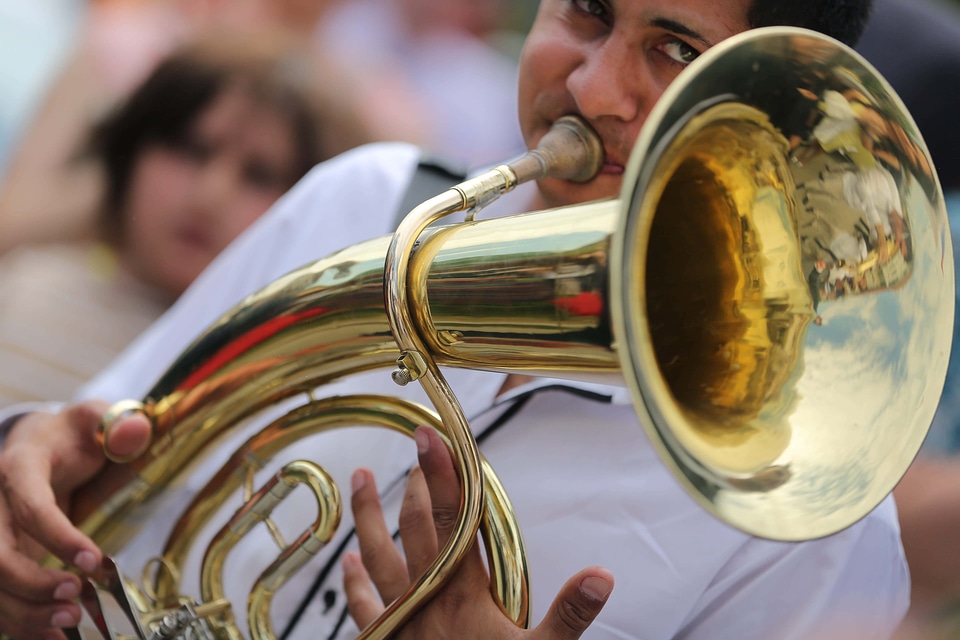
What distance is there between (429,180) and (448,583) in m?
0.60

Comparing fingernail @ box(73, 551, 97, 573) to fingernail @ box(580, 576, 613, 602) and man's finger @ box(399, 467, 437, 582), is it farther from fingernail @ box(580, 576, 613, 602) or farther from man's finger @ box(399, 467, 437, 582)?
fingernail @ box(580, 576, 613, 602)

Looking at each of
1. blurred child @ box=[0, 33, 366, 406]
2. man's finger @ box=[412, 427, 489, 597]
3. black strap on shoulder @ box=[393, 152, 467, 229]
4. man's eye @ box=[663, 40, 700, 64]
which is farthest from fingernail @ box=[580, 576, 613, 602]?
blurred child @ box=[0, 33, 366, 406]

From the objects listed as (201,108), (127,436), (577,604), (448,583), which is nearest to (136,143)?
(201,108)

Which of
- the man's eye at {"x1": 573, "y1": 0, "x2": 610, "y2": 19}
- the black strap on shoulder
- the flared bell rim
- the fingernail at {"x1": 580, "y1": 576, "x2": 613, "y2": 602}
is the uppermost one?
the man's eye at {"x1": 573, "y1": 0, "x2": 610, "y2": 19}

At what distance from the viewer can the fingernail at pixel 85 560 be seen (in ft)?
3.31

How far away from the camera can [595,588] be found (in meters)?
0.77

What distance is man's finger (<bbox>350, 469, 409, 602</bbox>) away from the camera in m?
0.94

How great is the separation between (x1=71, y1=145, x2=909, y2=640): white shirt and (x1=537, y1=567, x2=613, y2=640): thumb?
8.7 inches

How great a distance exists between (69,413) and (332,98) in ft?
3.93

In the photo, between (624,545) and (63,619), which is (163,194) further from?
(624,545)

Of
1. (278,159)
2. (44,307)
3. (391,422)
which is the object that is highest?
(391,422)

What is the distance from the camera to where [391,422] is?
3.08 ft

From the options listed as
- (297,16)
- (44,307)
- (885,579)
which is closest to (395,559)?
(885,579)

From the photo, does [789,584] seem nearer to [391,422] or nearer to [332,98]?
[391,422]
